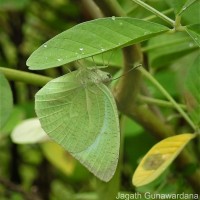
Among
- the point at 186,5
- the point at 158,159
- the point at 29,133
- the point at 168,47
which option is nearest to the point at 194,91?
the point at 158,159

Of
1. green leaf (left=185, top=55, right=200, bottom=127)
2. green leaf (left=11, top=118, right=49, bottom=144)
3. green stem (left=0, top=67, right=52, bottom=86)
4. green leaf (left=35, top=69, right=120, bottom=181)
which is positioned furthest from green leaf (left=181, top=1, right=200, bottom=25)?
green leaf (left=11, top=118, right=49, bottom=144)

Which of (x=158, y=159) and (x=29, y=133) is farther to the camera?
(x=29, y=133)

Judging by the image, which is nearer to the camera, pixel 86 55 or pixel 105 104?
pixel 86 55

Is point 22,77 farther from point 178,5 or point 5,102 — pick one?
point 178,5

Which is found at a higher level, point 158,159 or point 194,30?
point 194,30

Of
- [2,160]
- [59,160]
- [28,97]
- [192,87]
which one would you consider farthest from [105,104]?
[2,160]

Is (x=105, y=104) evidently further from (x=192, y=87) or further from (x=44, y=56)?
(x=44, y=56)
